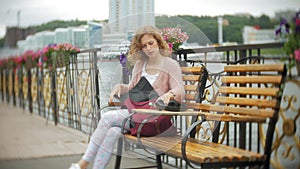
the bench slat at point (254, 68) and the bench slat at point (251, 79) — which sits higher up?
the bench slat at point (254, 68)

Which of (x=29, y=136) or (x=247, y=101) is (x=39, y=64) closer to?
(x=29, y=136)

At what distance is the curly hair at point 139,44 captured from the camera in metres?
2.68

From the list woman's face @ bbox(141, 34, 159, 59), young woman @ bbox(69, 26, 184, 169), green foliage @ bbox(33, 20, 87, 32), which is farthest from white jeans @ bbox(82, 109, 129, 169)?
green foliage @ bbox(33, 20, 87, 32)

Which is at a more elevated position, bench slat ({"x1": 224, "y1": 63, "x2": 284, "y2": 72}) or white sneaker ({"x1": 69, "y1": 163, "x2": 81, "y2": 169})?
bench slat ({"x1": 224, "y1": 63, "x2": 284, "y2": 72})

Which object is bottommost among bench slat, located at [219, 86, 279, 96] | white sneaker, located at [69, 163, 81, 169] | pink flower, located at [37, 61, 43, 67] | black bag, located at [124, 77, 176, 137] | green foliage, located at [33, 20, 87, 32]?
white sneaker, located at [69, 163, 81, 169]

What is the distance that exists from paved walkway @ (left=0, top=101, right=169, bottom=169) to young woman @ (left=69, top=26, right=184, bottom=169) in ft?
2.11

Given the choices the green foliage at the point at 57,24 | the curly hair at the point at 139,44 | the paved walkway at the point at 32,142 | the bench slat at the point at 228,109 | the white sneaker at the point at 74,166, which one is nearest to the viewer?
the bench slat at the point at 228,109

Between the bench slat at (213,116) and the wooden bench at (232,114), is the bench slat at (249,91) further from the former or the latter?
the bench slat at (213,116)

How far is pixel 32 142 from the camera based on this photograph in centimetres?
373

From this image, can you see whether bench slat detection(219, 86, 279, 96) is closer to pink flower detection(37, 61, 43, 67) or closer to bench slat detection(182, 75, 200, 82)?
bench slat detection(182, 75, 200, 82)

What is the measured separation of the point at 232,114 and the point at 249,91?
16cm

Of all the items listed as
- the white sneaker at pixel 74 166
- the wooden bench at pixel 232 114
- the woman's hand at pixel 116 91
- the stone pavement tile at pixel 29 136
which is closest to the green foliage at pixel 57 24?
the stone pavement tile at pixel 29 136

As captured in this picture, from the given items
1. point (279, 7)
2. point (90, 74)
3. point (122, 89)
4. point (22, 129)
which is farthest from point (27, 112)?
point (279, 7)

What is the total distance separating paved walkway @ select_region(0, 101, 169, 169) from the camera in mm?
3559
